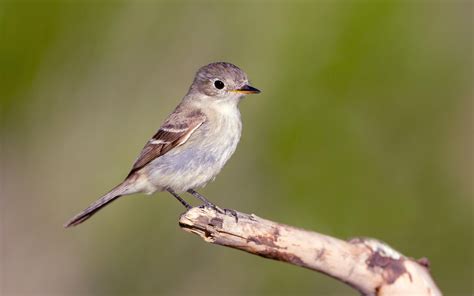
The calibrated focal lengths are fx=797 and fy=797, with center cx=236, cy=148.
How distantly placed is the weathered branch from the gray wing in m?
1.16

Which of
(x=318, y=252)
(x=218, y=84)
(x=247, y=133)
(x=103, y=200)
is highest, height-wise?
(x=218, y=84)

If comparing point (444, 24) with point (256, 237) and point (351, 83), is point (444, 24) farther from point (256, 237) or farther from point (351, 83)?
point (256, 237)

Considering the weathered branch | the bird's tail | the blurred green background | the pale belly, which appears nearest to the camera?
the weathered branch

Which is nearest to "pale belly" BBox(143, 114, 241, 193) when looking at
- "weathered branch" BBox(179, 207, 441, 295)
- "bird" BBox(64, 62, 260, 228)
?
"bird" BBox(64, 62, 260, 228)

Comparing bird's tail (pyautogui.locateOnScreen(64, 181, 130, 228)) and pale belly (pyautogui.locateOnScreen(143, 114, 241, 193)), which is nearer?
pale belly (pyautogui.locateOnScreen(143, 114, 241, 193))

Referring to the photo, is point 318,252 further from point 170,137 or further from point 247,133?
point 247,133

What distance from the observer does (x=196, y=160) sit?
228 inches

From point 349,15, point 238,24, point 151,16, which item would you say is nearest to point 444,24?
point 349,15

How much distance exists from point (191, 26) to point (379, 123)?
211 centimetres

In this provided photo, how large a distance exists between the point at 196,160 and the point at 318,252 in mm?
1395

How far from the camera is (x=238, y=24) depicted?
7.95 m

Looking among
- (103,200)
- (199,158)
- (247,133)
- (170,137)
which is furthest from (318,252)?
(247,133)

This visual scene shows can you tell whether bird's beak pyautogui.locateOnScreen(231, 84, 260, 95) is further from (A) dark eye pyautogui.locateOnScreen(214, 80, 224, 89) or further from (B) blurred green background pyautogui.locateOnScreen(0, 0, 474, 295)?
(B) blurred green background pyautogui.locateOnScreen(0, 0, 474, 295)

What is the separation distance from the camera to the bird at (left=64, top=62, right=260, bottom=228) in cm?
581
